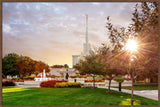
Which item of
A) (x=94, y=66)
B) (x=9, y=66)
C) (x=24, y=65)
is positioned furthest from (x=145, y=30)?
(x=9, y=66)

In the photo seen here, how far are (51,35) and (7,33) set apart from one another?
463 centimetres

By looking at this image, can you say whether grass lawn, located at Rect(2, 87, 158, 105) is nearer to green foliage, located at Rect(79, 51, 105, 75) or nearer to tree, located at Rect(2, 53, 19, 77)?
green foliage, located at Rect(79, 51, 105, 75)

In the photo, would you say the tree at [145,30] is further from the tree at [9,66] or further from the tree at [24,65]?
the tree at [9,66]

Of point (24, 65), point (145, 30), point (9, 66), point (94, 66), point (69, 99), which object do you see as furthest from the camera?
point (9, 66)

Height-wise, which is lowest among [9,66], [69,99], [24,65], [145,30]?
[69,99]

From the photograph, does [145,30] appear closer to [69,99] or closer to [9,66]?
[69,99]

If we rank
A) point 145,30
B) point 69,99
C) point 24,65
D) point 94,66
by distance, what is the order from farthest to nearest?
point 24,65
point 94,66
point 69,99
point 145,30

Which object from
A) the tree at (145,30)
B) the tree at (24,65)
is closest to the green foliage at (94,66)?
the tree at (145,30)

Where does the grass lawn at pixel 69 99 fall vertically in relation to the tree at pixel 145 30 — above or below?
below

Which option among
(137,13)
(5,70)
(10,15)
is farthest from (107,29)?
(5,70)

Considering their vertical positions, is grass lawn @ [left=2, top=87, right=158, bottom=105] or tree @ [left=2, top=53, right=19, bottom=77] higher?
tree @ [left=2, top=53, right=19, bottom=77]

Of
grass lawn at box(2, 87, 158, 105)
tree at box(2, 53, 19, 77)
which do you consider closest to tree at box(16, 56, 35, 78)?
tree at box(2, 53, 19, 77)

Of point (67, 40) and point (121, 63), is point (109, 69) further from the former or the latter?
point (67, 40)

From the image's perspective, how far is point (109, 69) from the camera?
14.4 m
